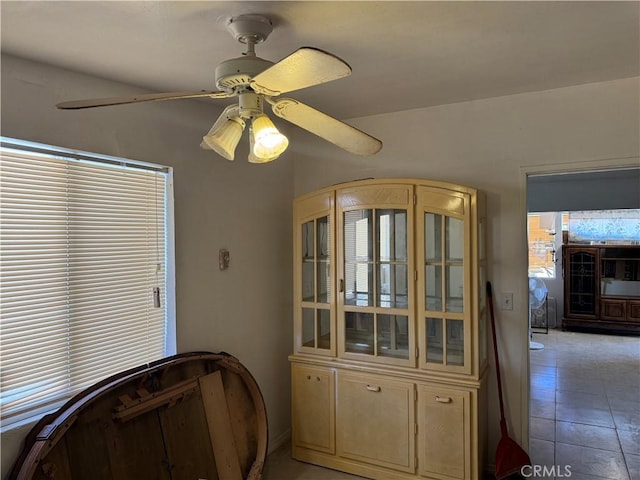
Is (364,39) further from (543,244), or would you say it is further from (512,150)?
(543,244)

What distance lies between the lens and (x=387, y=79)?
7.58 ft

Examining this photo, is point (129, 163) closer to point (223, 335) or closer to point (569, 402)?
point (223, 335)

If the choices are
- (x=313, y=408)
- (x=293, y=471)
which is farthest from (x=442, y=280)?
(x=293, y=471)

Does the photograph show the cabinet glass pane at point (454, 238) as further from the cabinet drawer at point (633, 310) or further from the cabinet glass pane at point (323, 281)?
the cabinet drawer at point (633, 310)

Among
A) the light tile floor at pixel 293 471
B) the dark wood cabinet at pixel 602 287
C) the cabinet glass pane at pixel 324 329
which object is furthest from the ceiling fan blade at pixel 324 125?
the dark wood cabinet at pixel 602 287

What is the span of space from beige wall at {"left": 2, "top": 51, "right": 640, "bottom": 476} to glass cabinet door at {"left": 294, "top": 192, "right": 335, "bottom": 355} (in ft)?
0.98

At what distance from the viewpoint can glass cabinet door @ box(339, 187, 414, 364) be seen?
270 cm

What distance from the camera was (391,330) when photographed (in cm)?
274

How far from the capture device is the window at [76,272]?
1.80 meters

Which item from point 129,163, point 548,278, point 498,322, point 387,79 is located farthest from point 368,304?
point 548,278

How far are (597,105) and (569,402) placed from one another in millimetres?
2864

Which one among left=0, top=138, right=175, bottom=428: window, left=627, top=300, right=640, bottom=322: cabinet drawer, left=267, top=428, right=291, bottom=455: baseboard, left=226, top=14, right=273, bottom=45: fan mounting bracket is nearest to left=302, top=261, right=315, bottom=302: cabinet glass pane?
left=0, top=138, right=175, bottom=428: window

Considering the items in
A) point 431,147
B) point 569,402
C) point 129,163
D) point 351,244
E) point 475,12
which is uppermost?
point 475,12

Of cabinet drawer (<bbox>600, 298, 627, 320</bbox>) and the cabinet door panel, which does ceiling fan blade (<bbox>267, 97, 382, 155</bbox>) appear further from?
cabinet drawer (<bbox>600, 298, 627, 320</bbox>)
